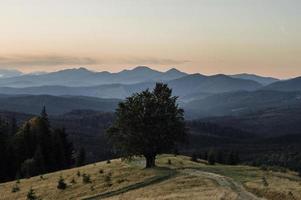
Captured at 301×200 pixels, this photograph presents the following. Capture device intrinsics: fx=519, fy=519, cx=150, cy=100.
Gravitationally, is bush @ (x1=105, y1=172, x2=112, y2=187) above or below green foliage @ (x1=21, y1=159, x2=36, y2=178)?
above

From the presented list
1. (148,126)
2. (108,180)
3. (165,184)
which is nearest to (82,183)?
(108,180)

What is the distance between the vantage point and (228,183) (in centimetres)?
6500

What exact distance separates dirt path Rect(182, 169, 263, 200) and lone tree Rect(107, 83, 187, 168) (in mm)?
8377

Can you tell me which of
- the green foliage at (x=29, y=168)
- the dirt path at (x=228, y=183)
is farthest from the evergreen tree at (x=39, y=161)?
the dirt path at (x=228, y=183)

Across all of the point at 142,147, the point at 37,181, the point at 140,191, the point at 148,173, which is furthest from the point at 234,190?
the point at 37,181

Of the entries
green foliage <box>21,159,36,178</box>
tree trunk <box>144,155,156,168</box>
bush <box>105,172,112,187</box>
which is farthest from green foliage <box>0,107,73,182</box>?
bush <box>105,172,112,187</box>

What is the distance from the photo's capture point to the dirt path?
55.5 meters

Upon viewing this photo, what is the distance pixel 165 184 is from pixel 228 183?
817 cm

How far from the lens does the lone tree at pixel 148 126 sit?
84.5m

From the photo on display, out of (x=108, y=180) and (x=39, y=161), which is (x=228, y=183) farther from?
(x=39, y=161)

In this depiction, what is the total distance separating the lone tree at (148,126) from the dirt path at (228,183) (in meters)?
8.38

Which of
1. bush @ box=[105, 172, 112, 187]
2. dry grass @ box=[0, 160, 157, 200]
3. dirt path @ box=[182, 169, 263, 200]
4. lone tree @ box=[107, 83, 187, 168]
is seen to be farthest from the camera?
lone tree @ box=[107, 83, 187, 168]

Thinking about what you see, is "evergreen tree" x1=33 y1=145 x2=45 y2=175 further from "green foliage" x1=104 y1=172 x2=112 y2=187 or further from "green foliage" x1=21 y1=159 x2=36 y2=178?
"green foliage" x1=104 y1=172 x2=112 y2=187

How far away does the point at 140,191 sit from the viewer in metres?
65.4
